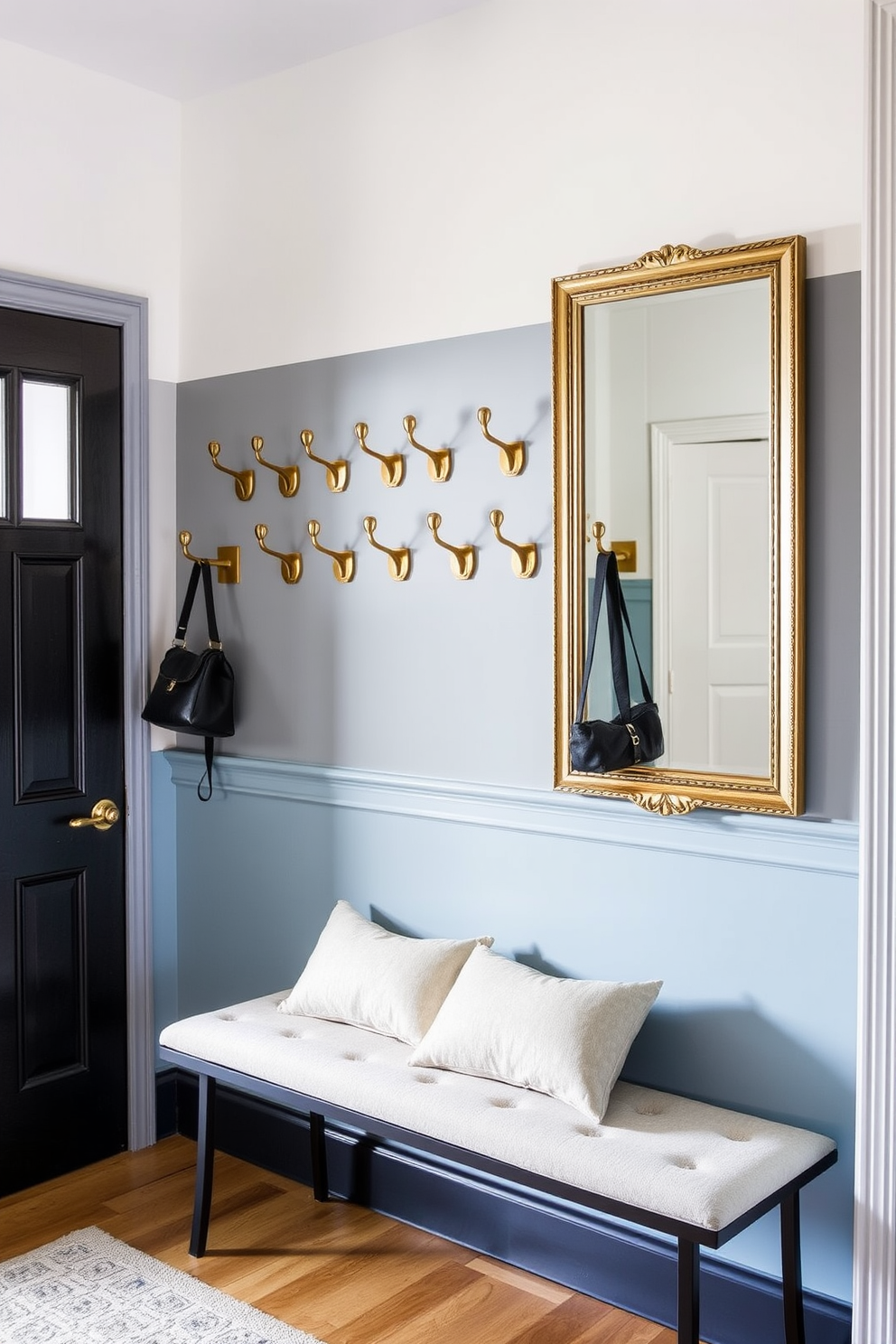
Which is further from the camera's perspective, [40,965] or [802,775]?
[40,965]

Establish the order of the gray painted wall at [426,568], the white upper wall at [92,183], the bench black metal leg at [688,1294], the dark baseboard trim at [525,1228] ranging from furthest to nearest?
the white upper wall at [92,183]
the dark baseboard trim at [525,1228]
the gray painted wall at [426,568]
the bench black metal leg at [688,1294]

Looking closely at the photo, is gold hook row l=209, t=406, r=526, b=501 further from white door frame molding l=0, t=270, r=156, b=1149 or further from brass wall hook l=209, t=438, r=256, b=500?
white door frame molding l=0, t=270, r=156, b=1149

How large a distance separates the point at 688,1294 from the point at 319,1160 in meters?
1.15

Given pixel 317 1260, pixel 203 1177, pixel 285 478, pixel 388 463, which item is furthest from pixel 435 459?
pixel 317 1260

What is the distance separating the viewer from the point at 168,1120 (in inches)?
125

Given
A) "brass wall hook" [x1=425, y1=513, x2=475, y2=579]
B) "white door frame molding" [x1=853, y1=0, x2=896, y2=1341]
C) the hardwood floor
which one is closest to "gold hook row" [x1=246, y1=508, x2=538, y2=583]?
"brass wall hook" [x1=425, y1=513, x2=475, y2=579]

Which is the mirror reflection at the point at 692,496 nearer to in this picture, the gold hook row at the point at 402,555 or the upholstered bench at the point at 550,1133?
the gold hook row at the point at 402,555

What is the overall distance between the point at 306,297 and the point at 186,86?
25.2 inches

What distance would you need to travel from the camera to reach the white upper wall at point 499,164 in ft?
6.91

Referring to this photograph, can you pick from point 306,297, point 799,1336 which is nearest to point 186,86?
point 306,297

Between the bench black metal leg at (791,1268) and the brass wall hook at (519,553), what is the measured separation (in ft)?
3.98

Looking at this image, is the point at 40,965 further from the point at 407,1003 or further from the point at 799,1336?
the point at 799,1336

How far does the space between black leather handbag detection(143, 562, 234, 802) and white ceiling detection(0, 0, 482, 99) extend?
1.20 m

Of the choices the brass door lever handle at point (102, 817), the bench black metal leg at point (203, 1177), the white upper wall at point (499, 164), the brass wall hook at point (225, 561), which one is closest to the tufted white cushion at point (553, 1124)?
the bench black metal leg at point (203, 1177)
